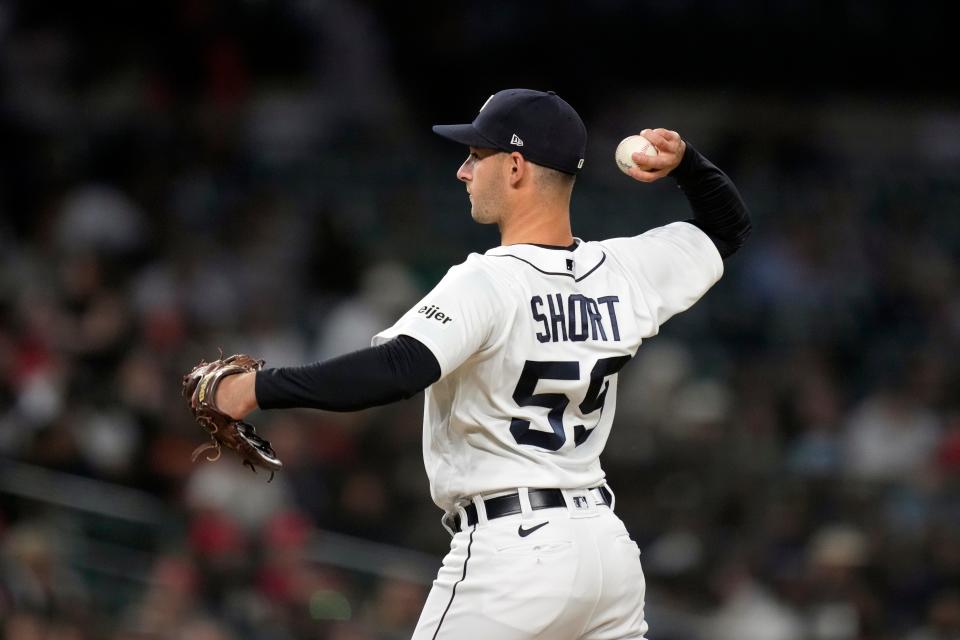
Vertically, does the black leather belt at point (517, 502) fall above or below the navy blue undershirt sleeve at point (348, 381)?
below

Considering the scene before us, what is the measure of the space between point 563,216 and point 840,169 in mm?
7879

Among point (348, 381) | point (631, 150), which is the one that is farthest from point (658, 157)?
point (348, 381)

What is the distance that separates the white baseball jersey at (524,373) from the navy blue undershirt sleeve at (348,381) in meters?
0.12

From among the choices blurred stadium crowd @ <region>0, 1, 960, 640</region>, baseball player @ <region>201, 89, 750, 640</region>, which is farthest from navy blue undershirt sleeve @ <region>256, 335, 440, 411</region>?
blurred stadium crowd @ <region>0, 1, 960, 640</region>

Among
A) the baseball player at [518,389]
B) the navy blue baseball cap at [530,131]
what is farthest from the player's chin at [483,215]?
the navy blue baseball cap at [530,131]

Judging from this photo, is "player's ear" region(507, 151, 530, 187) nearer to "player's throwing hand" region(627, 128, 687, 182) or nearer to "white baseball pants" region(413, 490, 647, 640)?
"player's throwing hand" region(627, 128, 687, 182)

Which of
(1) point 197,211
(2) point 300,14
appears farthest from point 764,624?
(2) point 300,14

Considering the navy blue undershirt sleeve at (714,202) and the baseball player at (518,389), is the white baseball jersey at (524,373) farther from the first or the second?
the navy blue undershirt sleeve at (714,202)

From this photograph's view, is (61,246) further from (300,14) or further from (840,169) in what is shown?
(840,169)

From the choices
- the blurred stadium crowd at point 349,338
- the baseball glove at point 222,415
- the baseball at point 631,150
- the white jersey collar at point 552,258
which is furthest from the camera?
the blurred stadium crowd at point 349,338

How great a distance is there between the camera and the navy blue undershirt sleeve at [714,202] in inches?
152

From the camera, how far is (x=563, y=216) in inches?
139

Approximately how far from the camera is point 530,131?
3.47 meters

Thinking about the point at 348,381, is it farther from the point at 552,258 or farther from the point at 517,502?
the point at 552,258
